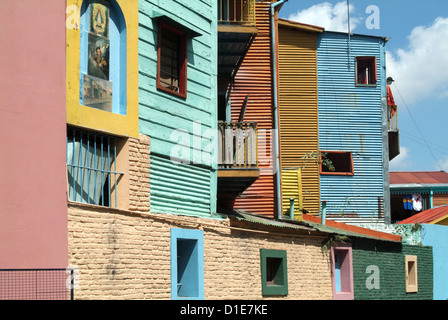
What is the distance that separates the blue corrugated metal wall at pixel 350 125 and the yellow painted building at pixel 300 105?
42cm

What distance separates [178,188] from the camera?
15469 millimetres

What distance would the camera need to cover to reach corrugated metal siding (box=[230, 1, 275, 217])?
22156 millimetres

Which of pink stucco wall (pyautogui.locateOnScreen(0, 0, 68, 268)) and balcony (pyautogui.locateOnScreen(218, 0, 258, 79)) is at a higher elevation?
balcony (pyautogui.locateOnScreen(218, 0, 258, 79))

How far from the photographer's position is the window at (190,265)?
49.3 ft

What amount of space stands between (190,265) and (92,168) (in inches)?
119

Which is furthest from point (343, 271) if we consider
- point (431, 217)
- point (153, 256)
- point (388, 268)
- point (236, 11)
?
point (431, 217)

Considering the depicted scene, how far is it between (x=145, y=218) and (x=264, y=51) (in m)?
10.6

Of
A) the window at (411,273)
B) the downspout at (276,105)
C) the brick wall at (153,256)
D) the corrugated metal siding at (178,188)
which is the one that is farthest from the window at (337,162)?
the corrugated metal siding at (178,188)

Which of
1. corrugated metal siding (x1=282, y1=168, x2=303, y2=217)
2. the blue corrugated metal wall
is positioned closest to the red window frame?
the blue corrugated metal wall

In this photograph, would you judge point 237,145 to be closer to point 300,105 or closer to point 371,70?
point 300,105

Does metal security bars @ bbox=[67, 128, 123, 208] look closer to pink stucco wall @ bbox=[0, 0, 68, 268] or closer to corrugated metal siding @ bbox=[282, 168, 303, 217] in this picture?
pink stucco wall @ bbox=[0, 0, 68, 268]

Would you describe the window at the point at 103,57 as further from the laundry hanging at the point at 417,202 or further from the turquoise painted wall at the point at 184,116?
the laundry hanging at the point at 417,202

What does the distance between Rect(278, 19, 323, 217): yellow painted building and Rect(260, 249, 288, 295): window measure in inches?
421
